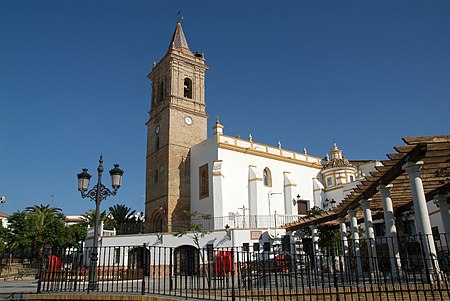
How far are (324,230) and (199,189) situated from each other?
35.9 feet

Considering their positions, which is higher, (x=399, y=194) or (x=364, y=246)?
(x=399, y=194)

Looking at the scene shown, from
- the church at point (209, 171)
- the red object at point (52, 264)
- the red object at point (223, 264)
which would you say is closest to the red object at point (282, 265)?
the red object at point (223, 264)

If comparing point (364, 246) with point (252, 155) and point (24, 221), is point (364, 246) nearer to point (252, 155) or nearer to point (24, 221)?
point (252, 155)

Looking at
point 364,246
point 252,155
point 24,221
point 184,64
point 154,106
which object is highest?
point 184,64

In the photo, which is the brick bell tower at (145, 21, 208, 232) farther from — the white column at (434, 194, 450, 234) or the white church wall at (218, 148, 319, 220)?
the white column at (434, 194, 450, 234)

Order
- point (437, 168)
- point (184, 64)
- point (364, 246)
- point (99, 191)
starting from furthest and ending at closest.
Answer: point (184, 64) < point (364, 246) < point (99, 191) < point (437, 168)

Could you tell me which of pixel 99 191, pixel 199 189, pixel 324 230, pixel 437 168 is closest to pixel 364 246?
pixel 324 230

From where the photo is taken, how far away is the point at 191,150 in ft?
105

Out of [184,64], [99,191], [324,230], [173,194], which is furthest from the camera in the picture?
[184,64]

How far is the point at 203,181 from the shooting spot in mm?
29828

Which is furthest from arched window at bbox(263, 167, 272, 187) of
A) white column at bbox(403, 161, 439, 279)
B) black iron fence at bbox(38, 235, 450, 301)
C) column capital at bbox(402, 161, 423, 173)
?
column capital at bbox(402, 161, 423, 173)

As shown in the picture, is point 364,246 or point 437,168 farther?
point 364,246

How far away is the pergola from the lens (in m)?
8.28

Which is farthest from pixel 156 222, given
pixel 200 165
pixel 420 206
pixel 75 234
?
pixel 420 206
